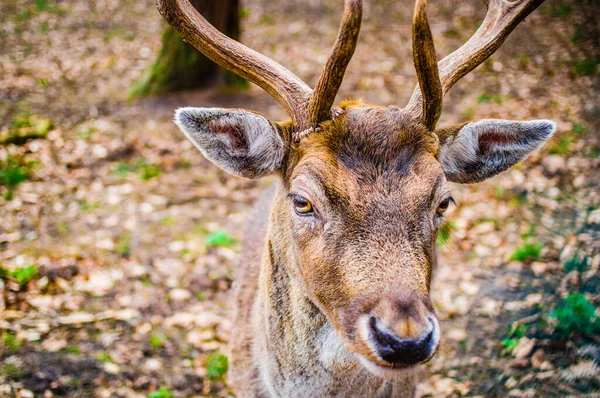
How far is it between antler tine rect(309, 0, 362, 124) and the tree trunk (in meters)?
6.23

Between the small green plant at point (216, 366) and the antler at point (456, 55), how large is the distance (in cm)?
306

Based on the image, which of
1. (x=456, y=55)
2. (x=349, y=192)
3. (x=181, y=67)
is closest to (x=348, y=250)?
(x=349, y=192)

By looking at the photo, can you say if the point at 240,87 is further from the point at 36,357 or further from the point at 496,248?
the point at 36,357

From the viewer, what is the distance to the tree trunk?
8797 mm

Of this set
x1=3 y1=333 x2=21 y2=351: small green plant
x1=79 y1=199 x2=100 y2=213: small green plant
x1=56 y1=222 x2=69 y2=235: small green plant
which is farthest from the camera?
x1=79 y1=199 x2=100 y2=213: small green plant

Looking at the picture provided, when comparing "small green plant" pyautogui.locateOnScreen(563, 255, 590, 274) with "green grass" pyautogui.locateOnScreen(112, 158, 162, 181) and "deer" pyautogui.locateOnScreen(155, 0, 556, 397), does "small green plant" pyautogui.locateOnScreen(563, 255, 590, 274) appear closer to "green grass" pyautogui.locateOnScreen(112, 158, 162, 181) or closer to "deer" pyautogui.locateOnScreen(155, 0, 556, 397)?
"deer" pyautogui.locateOnScreen(155, 0, 556, 397)

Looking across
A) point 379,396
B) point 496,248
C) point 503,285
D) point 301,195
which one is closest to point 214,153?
point 301,195

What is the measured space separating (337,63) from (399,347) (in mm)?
1504

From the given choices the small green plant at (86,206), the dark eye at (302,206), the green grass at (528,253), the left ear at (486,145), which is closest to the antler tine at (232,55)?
the dark eye at (302,206)

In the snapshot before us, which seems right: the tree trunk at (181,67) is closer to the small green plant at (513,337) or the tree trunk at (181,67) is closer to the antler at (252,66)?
the antler at (252,66)

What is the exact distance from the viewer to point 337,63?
2.87 metres

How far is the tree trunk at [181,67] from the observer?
346 inches

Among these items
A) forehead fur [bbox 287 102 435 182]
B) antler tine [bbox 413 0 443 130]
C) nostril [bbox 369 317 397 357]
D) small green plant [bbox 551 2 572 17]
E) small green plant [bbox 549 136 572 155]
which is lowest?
small green plant [bbox 549 136 572 155]

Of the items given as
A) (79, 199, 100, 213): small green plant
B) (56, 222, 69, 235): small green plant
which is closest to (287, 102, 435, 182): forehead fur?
(56, 222, 69, 235): small green plant
